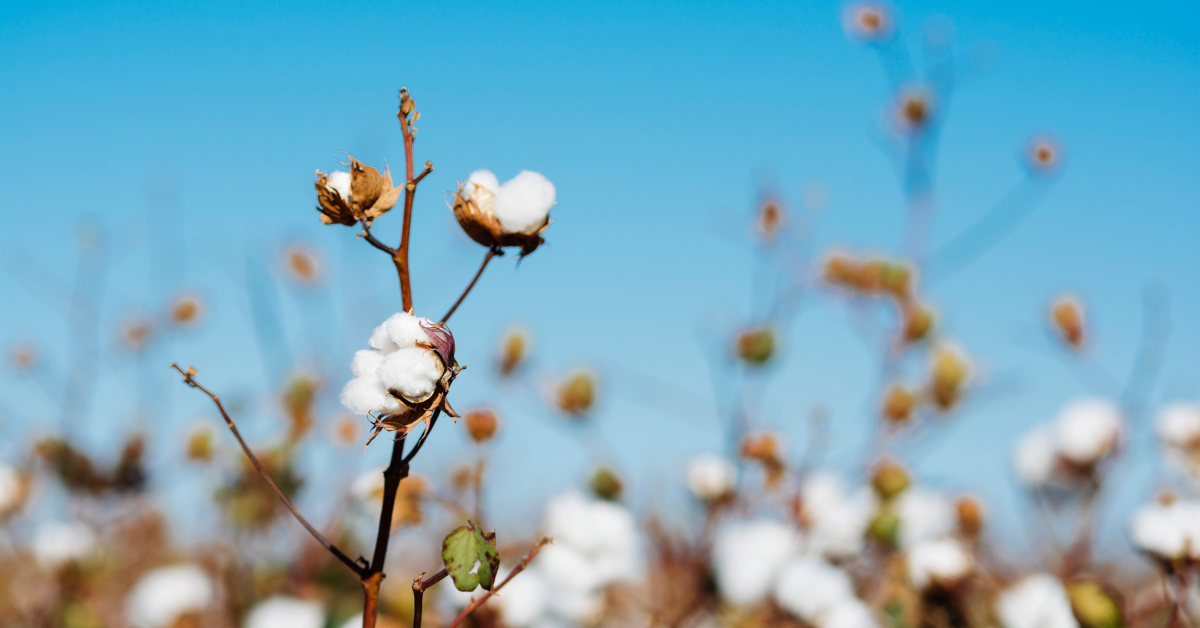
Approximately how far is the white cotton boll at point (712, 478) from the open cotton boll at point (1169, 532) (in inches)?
30.3

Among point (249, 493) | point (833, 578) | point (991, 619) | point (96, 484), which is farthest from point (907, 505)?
point (96, 484)

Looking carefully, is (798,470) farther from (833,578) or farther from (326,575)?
(326,575)

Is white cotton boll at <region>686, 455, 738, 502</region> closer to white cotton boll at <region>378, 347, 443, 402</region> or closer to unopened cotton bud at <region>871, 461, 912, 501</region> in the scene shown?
unopened cotton bud at <region>871, 461, 912, 501</region>

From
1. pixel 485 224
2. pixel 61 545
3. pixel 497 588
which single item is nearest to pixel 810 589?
pixel 497 588

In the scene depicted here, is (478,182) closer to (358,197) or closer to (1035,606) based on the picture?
(358,197)

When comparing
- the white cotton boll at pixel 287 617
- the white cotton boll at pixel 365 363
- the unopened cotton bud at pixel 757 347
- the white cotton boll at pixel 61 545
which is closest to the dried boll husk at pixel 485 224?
the white cotton boll at pixel 365 363

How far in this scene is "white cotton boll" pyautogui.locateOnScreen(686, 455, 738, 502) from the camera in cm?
173

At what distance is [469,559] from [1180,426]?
1863 mm

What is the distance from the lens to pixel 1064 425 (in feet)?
5.40

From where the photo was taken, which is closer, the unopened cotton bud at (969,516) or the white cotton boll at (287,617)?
the white cotton boll at (287,617)

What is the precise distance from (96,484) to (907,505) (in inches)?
81.0

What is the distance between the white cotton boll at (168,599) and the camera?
1.51m

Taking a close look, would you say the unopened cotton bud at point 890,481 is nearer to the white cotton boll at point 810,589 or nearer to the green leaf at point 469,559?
the white cotton boll at point 810,589

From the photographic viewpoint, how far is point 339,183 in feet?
1.72
